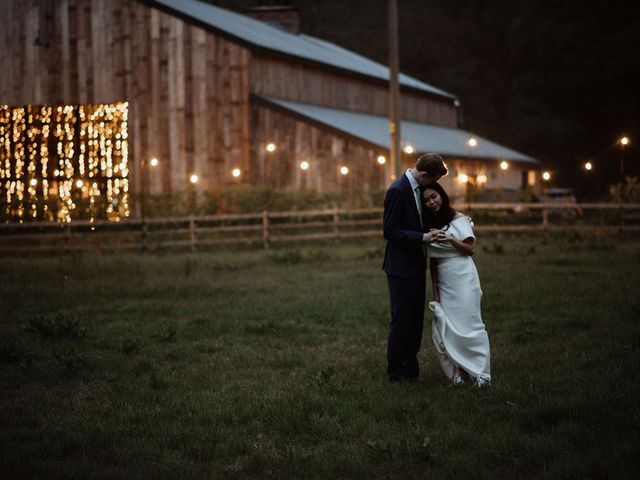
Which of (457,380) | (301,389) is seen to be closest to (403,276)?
(457,380)

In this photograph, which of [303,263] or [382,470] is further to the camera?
[303,263]

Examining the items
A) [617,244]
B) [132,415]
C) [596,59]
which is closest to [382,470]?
[132,415]

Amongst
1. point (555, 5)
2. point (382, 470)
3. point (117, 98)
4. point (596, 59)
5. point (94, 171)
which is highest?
point (555, 5)

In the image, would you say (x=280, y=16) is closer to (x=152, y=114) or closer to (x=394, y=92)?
(x=152, y=114)

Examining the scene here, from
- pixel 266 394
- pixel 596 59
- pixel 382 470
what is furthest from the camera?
pixel 596 59

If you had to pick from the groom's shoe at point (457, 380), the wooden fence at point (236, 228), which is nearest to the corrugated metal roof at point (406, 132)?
the wooden fence at point (236, 228)

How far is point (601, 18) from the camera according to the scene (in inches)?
2188

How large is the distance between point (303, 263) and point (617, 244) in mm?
7966

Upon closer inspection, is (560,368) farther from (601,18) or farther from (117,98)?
(601,18)

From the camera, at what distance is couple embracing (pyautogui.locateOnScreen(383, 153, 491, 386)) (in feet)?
24.7

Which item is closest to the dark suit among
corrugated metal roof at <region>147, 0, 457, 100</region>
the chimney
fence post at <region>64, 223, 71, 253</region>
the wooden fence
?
the wooden fence

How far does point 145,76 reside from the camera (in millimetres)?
31078

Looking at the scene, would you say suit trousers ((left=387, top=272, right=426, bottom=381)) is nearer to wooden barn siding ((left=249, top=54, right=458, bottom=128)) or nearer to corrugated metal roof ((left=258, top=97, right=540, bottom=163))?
corrugated metal roof ((left=258, top=97, right=540, bottom=163))

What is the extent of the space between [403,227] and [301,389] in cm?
165
